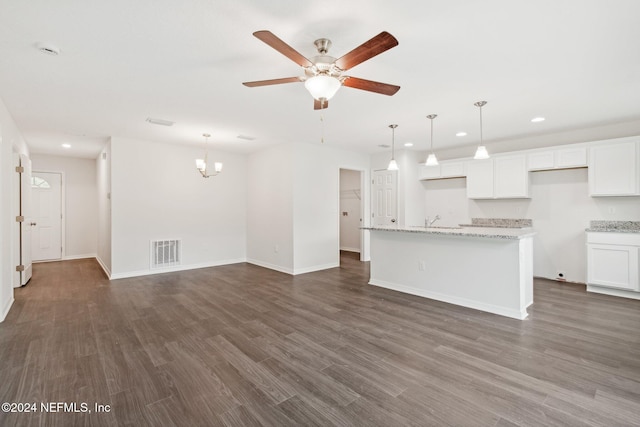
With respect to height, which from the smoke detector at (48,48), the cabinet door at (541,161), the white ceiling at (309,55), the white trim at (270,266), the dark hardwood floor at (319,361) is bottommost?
the dark hardwood floor at (319,361)

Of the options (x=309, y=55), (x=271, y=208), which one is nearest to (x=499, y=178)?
(x=271, y=208)

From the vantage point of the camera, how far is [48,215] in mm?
7168

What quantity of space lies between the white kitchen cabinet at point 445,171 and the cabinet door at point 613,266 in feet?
7.79

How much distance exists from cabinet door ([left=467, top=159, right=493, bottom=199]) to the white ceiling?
1.06 metres

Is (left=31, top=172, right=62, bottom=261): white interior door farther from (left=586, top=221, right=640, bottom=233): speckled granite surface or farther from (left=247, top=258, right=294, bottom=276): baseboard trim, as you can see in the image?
(left=586, top=221, right=640, bottom=233): speckled granite surface

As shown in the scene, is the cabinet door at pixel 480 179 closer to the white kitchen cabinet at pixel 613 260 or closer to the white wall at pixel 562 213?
the white wall at pixel 562 213

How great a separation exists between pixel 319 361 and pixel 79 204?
26.5 feet

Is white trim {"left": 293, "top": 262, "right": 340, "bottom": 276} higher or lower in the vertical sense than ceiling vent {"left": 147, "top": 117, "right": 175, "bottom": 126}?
lower

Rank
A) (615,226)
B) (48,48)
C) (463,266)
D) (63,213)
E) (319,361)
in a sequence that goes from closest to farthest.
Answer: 1. (48,48)
2. (319,361)
3. (463,266)
4. (615,226)
5. (63,213)

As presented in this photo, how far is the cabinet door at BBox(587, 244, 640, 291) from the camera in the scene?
13.3 ft

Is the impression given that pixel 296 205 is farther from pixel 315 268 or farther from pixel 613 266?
pixel 613 266

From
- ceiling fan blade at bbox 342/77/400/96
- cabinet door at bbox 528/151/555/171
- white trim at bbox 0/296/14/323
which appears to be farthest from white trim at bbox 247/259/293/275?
cabinet door at bbox 528/151/555/171

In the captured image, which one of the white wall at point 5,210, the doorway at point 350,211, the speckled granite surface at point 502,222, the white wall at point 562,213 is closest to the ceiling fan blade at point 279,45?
the white wall at point 5,210

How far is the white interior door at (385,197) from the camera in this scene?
6.66 meters
